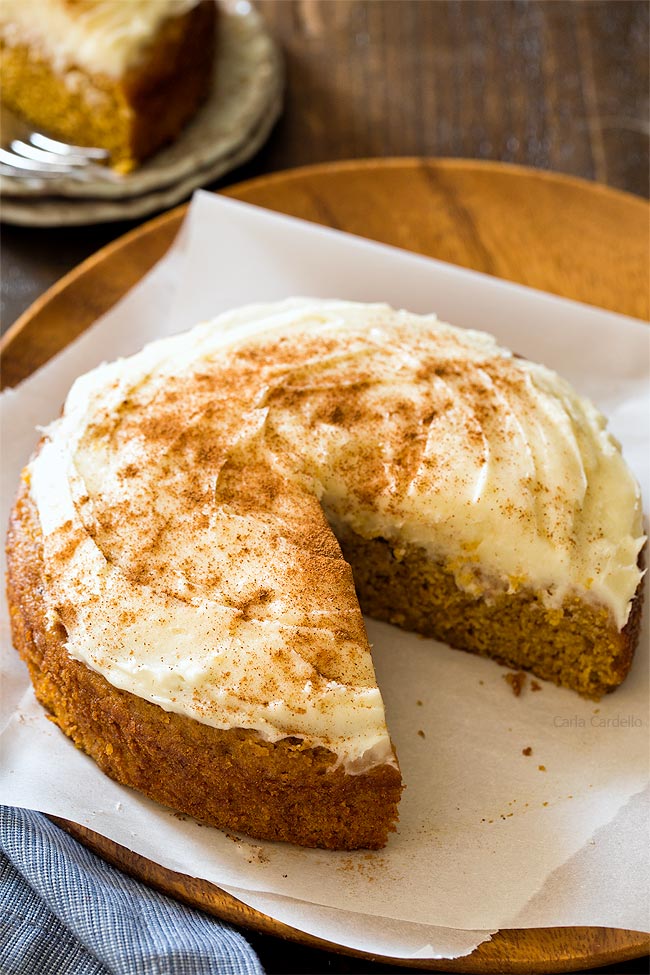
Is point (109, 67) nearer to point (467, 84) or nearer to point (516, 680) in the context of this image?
point (467, 84)

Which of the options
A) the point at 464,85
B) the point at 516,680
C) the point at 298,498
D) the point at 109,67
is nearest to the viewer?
the point at 298,498

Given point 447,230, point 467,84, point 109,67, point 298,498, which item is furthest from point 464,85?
point 298,498

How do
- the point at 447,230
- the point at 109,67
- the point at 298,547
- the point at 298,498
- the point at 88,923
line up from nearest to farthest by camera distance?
the point at 88,923 < the point at 298,547 < the point at 298,498 < the point at 447,230 < the point at 109,67

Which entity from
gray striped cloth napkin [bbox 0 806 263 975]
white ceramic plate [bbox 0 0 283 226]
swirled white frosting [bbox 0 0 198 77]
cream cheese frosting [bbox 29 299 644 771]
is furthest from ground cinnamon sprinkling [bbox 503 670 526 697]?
swirled white frosting [bbox 0 0 198 77]

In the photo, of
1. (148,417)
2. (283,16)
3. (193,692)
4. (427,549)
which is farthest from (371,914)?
(283,16)

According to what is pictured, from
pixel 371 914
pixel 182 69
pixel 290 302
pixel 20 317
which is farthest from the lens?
pixel 182 69

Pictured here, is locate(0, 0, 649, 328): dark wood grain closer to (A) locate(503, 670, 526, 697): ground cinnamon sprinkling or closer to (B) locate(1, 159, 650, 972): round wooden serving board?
(B) locate(1, 159, 650, 972): round wooden serving board

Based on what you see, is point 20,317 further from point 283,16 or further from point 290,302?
point 283,16

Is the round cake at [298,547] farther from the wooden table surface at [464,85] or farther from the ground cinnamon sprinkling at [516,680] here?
the wooden table surface at [464,85]
